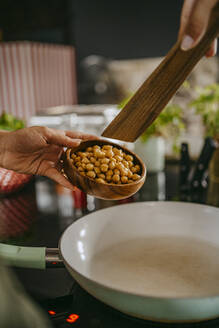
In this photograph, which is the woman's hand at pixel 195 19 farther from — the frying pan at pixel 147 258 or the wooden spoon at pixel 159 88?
the frying pan at pixel 147 258

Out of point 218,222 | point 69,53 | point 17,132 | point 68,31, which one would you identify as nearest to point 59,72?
point 69,53

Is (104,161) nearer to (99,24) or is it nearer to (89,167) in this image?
(89,167)

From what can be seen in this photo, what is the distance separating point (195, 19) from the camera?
47 centimetres

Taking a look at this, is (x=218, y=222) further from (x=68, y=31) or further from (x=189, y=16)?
(x=68, y=31)

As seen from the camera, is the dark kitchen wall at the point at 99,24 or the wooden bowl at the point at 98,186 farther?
the dark kitchen wall at the point at 99,24

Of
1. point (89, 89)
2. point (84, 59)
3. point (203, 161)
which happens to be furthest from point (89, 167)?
point (84, 59)

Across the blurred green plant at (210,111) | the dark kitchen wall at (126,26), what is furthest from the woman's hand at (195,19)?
the dark kitchen wall at (126,26)

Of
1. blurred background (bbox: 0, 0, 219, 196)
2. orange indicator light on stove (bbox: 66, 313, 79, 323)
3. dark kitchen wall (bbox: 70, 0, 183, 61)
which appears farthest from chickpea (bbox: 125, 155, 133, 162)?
dark kitchen wall (bbox: 70, 0, 183, 61)

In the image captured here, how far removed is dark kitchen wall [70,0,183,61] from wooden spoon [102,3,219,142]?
3.19m

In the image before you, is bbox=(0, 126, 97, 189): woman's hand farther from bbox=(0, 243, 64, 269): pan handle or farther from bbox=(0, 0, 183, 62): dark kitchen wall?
bbox=(0, 0, 183, 62): dark kitchen wall

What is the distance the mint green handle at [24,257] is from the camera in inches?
24.5

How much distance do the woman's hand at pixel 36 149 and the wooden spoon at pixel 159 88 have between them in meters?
0.15

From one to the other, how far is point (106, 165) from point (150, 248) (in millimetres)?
225

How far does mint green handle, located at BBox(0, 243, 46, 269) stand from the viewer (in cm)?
62
